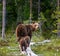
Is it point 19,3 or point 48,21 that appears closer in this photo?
point 48,21

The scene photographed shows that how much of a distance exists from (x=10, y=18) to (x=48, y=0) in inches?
138

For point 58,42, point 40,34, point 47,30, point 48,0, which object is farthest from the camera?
point 48,0

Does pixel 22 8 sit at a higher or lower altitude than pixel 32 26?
lower

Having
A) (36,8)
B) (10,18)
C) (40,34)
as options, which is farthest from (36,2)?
(40,34)

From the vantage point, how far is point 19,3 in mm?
23672

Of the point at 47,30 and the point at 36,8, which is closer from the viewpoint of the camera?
the point at 47,30

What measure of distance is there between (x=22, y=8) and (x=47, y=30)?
4.52 m

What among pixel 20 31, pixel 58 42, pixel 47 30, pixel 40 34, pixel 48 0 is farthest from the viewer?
pixel 48 0

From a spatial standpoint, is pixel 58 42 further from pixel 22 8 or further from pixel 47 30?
pixel 22 8

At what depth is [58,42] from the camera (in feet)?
18.9

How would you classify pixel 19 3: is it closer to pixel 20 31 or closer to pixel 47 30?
pixel 47 30

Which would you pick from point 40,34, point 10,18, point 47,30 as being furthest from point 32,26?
point 10,18

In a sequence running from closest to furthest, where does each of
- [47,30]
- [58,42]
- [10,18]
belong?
1. [58,42]
2. [47,30]
3. [10,18]

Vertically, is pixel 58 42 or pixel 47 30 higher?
pixel 58 42
